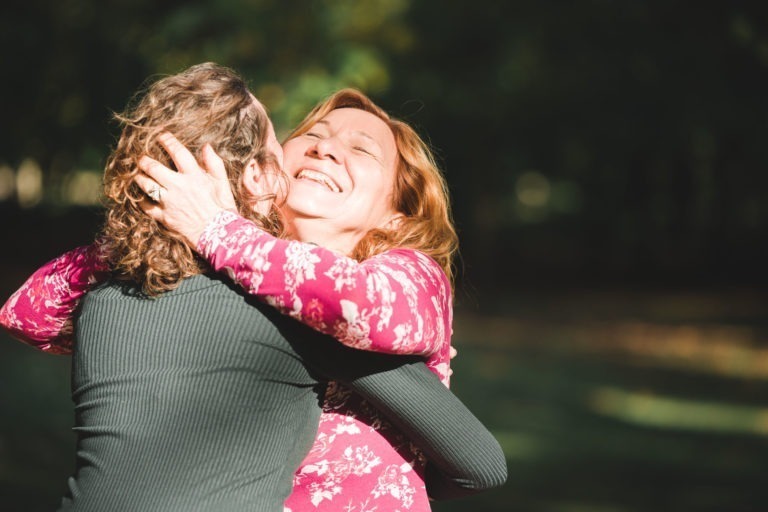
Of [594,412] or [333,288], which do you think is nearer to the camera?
[333,288]

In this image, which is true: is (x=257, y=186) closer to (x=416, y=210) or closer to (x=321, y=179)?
(x=321, y=179)

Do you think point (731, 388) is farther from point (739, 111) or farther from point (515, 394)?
point (739, 111)

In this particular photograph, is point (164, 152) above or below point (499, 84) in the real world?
above

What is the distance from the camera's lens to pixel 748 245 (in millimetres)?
22438

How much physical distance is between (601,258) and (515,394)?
14803 mm

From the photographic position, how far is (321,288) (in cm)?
177

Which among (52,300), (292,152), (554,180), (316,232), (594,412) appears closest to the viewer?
(52,300)

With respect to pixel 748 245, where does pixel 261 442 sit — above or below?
above

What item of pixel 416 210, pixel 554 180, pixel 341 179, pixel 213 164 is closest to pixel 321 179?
pixel 341 179

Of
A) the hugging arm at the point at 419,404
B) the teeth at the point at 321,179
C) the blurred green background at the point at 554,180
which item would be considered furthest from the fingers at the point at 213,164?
the blurred green background at the point at 554,180

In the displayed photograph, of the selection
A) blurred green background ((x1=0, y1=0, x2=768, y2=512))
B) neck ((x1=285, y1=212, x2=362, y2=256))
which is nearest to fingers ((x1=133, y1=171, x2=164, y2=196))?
neck ((x1=285, y1=212, x2=362, y2=256))

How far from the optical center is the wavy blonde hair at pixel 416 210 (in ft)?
8.16

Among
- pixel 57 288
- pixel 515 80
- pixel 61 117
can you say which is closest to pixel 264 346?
pixel 57 288

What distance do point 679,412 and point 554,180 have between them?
1636 cm
